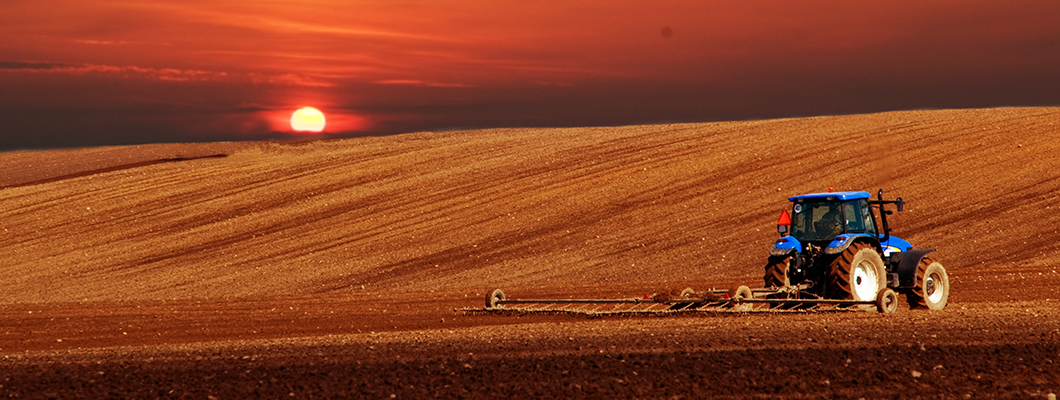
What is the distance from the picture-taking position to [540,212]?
30031mm

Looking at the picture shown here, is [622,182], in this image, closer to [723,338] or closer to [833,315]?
[833,315]

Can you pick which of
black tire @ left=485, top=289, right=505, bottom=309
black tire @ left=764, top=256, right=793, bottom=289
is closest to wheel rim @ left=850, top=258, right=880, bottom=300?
black tire @ left=764, top=256, right=793, bottom=289

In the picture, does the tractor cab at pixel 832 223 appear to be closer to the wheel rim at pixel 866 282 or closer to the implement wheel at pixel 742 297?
the wheel rim at pixel 866 282

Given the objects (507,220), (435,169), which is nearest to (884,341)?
(507,220)

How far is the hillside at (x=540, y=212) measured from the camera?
76.6 ft

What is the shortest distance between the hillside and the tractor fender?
10.4 ft

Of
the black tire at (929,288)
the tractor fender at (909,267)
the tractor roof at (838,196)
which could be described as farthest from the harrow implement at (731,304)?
the tractor roof at (838,196)

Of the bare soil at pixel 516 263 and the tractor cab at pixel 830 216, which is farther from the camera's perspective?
the tractor cab at pixel 830 216

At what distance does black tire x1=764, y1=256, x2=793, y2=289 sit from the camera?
15.1 meters

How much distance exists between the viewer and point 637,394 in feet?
28.2

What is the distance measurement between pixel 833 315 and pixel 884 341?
3034mm

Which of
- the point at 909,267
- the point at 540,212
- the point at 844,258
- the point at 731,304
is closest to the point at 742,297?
the point at 731,304

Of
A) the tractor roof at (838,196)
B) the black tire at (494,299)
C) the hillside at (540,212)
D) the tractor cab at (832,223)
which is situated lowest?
the black tire at (494,299)

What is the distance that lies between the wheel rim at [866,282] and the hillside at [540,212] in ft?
12.6
